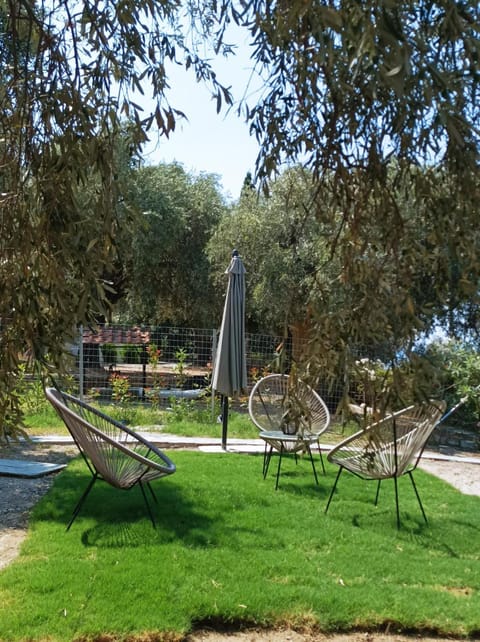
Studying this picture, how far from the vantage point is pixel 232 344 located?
8.58 meters

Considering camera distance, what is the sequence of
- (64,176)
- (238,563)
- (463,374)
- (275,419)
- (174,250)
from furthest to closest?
(174,250) → (463,374) → (275,419) → (238,563) → (64,176)

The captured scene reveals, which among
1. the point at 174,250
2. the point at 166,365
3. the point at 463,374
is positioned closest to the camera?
the point at 463,374

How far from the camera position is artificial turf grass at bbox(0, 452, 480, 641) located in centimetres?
364

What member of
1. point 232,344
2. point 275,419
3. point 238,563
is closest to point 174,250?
point 232,344

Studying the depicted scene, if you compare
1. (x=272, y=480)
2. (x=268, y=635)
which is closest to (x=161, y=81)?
(x=268, y=635)

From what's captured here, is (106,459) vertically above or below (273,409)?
above

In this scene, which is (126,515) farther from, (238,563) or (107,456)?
(238,563)

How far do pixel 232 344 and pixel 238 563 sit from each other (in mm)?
4460

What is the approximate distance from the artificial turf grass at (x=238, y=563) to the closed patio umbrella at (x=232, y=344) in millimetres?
2211

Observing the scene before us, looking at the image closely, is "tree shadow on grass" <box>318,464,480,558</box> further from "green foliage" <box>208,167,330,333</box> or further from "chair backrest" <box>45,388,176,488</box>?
"green foliage" <box>208,167,330,333</box>

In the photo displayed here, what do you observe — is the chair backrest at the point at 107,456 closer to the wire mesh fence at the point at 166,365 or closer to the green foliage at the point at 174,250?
the wire mesh fence at the point at 166,365

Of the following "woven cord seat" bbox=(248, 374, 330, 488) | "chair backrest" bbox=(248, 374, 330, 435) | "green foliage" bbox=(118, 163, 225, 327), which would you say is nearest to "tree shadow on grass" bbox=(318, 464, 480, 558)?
"woven cord seat" bbox=(248, 374, 330, 488)

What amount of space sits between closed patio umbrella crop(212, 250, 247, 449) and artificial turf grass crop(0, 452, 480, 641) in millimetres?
2211

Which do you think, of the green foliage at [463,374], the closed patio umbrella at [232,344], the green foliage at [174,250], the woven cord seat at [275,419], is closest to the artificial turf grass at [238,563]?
the woven cord seat at [275,419]
